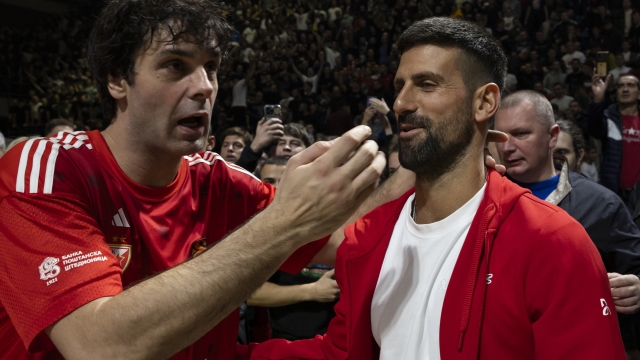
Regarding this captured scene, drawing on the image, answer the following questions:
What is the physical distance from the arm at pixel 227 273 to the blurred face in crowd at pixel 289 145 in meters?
4.51

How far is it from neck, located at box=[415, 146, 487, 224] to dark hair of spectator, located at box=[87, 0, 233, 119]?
3.09 feet

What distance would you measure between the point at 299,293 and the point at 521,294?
208cm

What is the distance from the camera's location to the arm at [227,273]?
1.54 m

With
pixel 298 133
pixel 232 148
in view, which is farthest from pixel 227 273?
pixel 232 148

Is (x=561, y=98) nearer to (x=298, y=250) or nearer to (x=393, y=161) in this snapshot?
(x=393, y=161)

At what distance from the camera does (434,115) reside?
2.15 m

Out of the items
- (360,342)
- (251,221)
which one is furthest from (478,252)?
(251,221)

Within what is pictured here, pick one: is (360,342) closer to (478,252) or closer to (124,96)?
(478,252)

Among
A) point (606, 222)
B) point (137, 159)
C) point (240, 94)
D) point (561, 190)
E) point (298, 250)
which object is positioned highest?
point (137, 159)

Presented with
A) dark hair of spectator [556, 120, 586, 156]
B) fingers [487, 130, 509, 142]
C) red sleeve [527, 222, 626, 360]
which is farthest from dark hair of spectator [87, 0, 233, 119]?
dark hair of spectator [556, 120, 586, 156]

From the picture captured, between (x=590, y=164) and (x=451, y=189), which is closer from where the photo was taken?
(x=451, y=189)

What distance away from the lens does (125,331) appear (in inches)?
61.9

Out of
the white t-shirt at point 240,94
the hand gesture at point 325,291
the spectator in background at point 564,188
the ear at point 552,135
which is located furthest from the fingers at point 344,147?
the white t-shirt at point 240,94

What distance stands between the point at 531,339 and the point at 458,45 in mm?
1033
